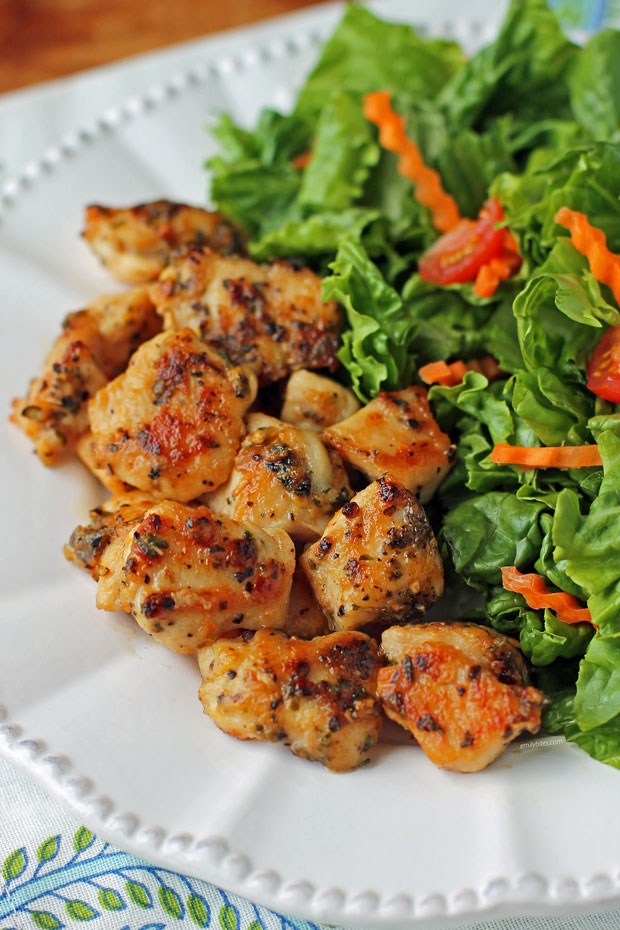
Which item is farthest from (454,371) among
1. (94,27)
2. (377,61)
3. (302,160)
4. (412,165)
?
(94,27)

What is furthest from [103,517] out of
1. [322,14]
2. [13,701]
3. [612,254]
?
[322,14]

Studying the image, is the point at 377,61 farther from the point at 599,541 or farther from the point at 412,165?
the point at 599,541

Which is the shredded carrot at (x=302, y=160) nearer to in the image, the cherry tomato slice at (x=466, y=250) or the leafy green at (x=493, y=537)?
the cherry tomato slice at (x=466, y=250)

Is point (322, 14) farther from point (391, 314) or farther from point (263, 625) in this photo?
point (263, 625)

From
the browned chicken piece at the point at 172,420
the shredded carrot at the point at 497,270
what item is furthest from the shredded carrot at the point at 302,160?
the browned chicken piece at the point at 172,420

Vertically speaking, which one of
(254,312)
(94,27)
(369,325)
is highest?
(94,27)

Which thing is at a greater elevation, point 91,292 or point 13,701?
point 91,292
